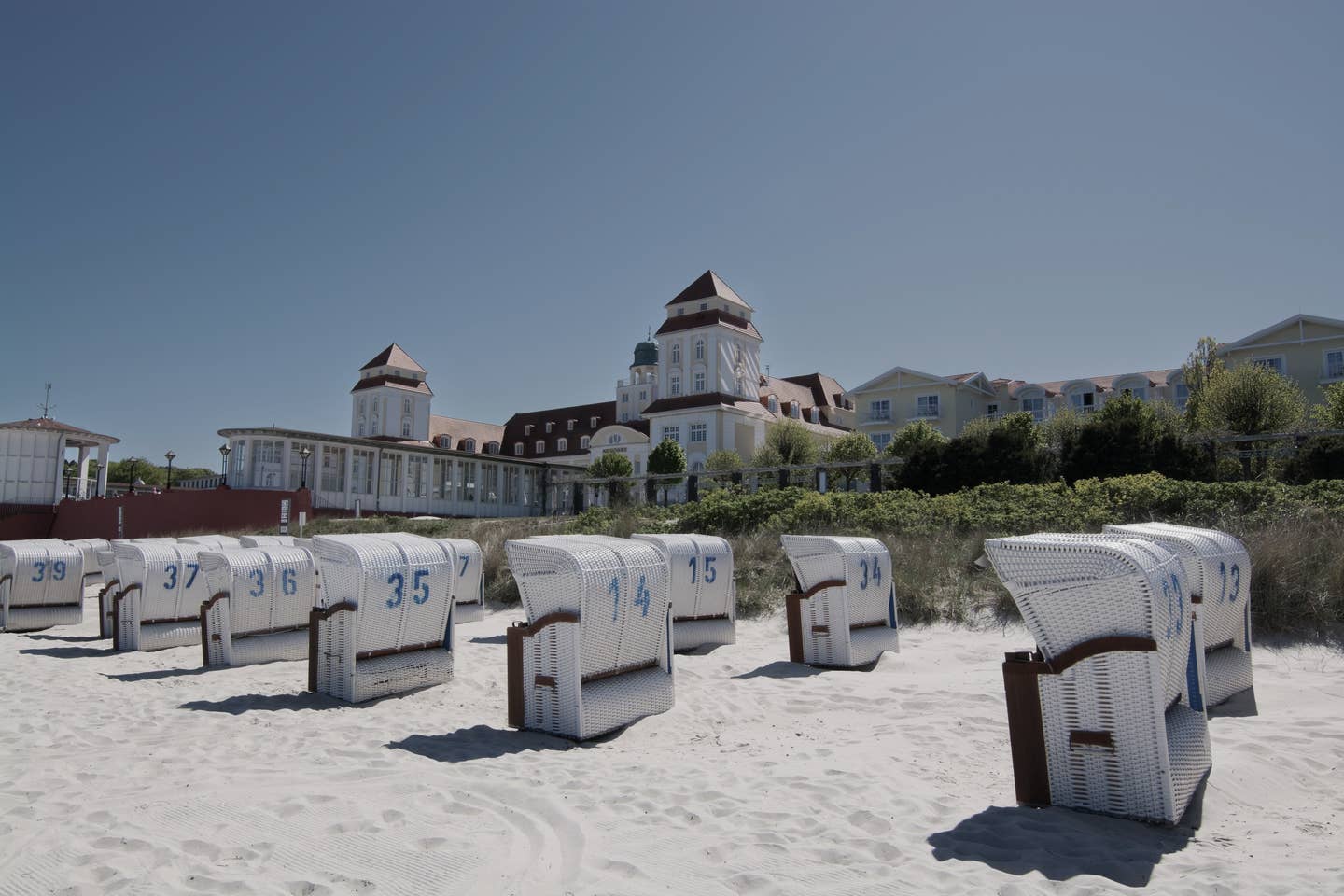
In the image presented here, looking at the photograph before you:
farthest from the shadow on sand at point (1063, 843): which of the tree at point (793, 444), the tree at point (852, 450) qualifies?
the tree at point (852, 450)

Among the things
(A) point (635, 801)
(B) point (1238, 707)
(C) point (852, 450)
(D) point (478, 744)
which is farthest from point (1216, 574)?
(C) point (852, 450)

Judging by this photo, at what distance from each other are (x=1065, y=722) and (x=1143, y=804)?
496 mm

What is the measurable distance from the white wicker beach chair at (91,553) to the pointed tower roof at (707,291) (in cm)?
4317

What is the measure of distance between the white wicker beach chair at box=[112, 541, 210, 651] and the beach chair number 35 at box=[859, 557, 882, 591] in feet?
28.3

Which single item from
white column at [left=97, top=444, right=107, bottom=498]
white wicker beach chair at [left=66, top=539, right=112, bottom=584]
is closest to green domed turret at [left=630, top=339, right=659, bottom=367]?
white column at [left=97, top=444, right=107, bottom=498]

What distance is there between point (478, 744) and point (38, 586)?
13113 millimetres

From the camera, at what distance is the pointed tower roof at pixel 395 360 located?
66.1 meters

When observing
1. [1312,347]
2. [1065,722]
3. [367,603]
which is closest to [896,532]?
[367,603]

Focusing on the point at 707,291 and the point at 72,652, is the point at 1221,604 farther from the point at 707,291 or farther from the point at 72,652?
the point at 707,291

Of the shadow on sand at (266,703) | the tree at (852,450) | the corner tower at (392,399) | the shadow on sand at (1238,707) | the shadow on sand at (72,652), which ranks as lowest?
the shadow on sand at (1238,707)

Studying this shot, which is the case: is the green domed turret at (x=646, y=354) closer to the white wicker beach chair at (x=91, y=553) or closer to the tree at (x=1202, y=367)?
the tree at (x=1202, y=367)

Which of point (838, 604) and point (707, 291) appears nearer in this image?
point (838, 604)

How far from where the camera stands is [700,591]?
10.6m

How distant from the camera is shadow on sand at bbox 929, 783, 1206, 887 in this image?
147 inches
